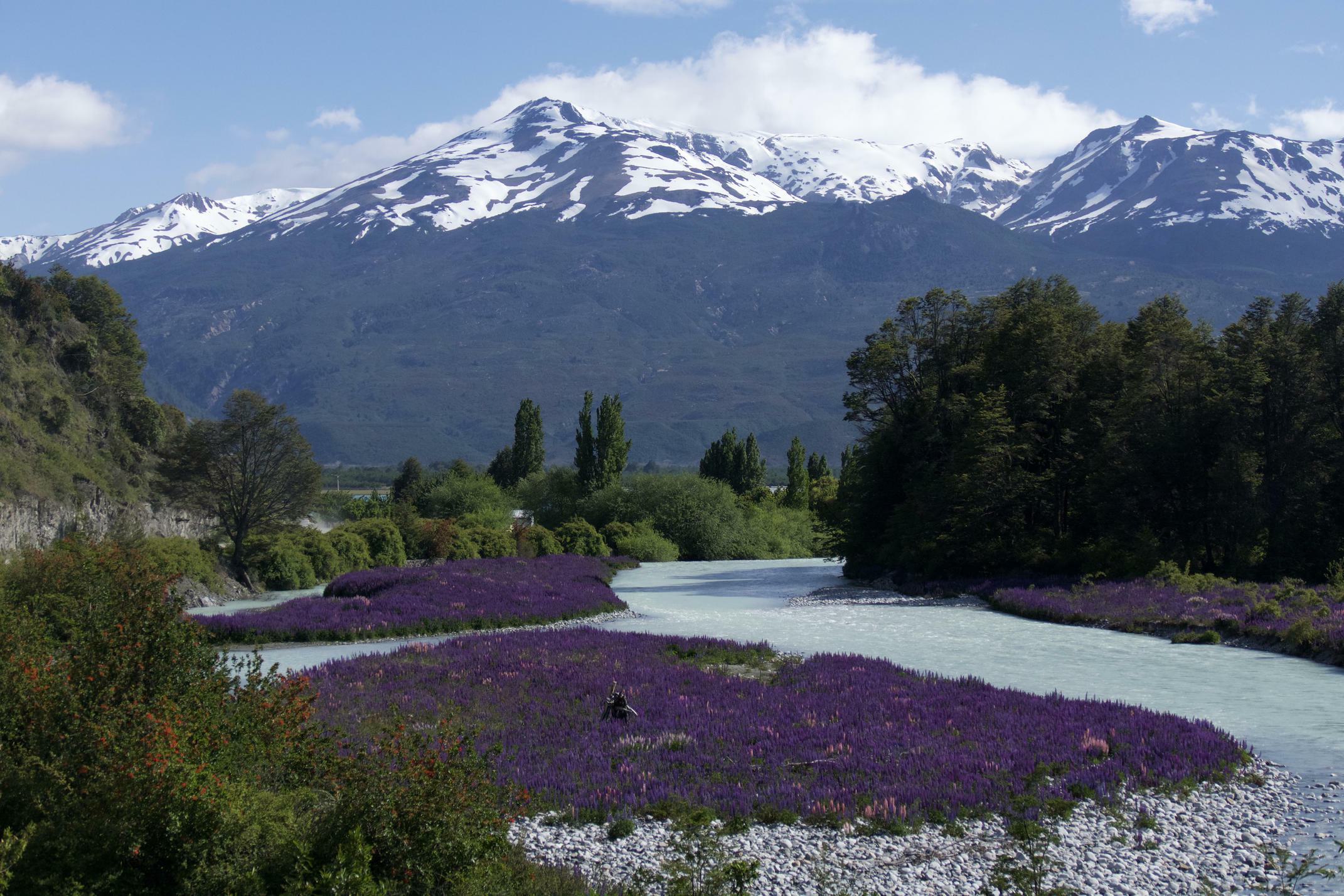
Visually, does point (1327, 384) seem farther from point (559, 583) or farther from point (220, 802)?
point (220, 802)

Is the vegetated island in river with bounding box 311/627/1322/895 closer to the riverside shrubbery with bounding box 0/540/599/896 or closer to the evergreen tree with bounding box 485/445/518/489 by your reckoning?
the riverside shrubbery with bounding box 0/540/599/896

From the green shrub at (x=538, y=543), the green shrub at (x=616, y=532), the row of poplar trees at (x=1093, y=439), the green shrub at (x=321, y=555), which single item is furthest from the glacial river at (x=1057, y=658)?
the green shrub at (x=616, y=532)

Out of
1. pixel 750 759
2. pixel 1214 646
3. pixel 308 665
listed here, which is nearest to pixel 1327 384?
pixel 1214 646

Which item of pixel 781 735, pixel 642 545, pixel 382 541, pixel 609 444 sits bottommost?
pixel 642 545

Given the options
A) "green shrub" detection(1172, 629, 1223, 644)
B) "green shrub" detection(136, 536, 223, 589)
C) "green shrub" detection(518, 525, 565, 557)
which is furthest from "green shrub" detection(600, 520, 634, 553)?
"green shrub" detection(1172, 629, 1223, 644)

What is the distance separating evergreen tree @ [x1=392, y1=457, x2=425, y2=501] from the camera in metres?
88.0

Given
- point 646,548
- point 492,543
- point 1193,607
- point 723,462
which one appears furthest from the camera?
point 723,462

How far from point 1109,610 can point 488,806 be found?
26.5m

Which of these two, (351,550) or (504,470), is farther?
(504,470)

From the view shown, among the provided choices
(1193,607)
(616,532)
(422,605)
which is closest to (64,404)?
(616,532)

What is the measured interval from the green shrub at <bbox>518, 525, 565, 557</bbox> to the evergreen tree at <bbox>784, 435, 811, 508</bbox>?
33.0 m

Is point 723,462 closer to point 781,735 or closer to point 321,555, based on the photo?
point 321,555

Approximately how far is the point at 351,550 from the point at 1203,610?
4138 centimetres

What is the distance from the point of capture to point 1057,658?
24.5 metres
